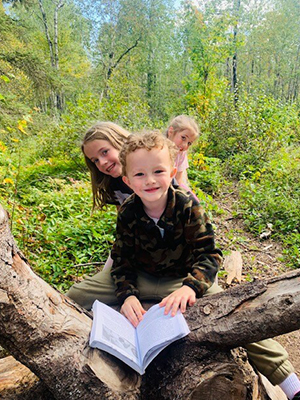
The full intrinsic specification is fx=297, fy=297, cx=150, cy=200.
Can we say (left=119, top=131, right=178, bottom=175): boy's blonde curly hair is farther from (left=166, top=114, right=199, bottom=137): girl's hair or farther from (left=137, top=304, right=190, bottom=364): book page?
(left=166, top=114, right=199, bottom=137): girl's hair

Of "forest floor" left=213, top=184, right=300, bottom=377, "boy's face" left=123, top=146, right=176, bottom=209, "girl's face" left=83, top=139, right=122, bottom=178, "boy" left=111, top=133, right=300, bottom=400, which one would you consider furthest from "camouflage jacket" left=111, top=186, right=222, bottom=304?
"forest floor" left=213, top=184, right=300, bottom=377

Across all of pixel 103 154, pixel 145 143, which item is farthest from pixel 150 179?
pixel 103 154

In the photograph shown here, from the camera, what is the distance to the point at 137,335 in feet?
4.67

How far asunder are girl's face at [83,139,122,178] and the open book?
1119mm

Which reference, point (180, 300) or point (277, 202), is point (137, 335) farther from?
point (277, 202)

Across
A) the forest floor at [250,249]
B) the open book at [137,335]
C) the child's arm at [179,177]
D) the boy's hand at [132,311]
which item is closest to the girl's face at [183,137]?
the child's arm at [179,177]

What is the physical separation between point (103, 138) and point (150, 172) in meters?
0.84

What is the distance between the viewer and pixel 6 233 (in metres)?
1.11

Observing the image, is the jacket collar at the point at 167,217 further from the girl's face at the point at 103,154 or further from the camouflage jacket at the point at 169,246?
the girl's face at the point at 103,154

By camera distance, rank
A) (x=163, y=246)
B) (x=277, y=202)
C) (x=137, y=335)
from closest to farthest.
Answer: (x=137, y=335) < (x=163, y=246) < (x=277, y=202)

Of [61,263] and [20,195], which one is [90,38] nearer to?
[20,195]

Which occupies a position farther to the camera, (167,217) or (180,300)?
(167,217)

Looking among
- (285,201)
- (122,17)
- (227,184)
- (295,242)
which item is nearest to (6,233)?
(295,242)

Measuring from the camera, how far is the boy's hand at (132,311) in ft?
4.99
